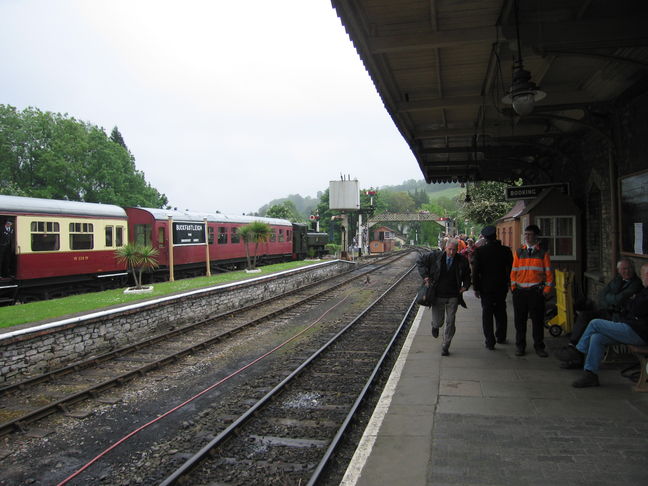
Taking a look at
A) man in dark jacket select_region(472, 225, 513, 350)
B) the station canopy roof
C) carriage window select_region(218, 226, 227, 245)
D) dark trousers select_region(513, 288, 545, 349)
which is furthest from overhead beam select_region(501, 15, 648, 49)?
carriage window select_region(218, 226, 227, 245)

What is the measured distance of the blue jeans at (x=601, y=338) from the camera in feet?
14.9

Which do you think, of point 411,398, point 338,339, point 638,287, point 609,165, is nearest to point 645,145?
point 609,165

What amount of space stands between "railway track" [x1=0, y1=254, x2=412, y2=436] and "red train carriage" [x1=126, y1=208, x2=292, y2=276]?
21.1 feet

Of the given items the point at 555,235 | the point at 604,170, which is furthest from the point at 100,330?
the point at 604,170

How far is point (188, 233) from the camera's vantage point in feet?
59.6

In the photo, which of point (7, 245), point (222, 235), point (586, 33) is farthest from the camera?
point (222, 235)

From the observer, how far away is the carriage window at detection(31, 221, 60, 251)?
12.0m

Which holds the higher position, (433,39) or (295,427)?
(433,39)

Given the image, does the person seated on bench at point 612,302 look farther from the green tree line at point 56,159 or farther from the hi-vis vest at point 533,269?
the green tree line at point 56,159

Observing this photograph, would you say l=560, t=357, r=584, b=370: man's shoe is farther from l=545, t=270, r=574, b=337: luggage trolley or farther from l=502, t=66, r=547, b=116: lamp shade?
l=502, t=66, r=547, b=116: lamp shade

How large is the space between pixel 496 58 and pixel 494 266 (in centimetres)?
265

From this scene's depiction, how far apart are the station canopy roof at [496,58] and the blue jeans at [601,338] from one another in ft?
7.66

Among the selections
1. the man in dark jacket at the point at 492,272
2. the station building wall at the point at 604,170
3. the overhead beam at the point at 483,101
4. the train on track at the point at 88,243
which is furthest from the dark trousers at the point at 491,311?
the train on track at the point at 88,243

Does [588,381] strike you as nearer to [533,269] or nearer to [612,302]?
[612,302]
